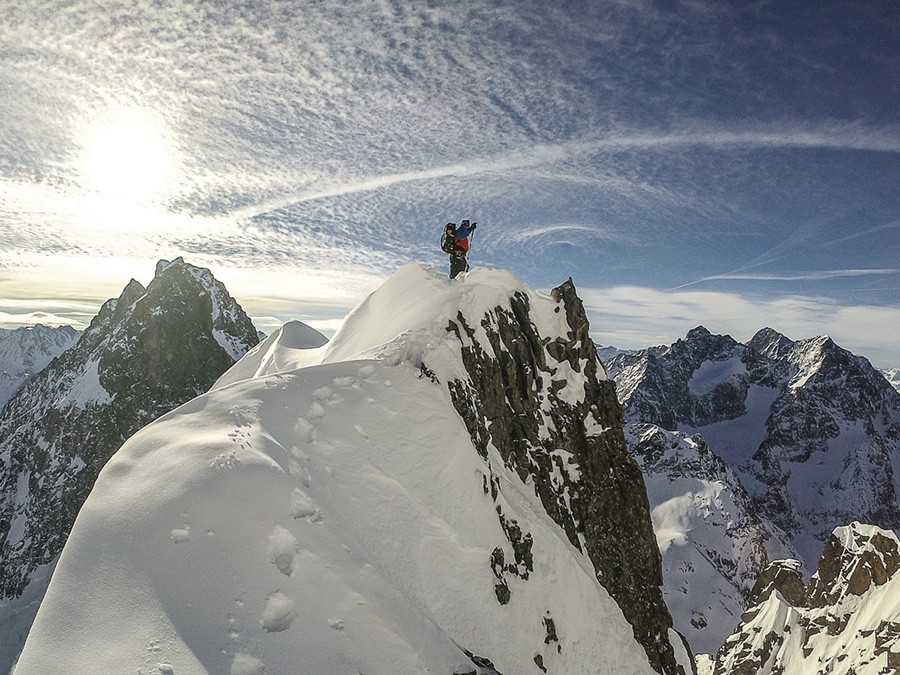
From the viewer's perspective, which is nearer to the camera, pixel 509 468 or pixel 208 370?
pixel 509 468

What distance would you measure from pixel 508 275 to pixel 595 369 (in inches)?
264

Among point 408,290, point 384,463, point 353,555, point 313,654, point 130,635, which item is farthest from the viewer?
point 408,290

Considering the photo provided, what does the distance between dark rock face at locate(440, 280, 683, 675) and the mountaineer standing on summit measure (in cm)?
374

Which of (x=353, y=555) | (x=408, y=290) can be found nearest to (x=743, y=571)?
(x=408, y=290)

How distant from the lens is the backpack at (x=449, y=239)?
25013 millimetres

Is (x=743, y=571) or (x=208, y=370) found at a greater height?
(x=208, y=370)

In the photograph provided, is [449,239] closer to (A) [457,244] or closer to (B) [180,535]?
(A) [457,244]

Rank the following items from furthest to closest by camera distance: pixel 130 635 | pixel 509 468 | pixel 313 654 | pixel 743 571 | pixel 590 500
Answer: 1. pixel 743 571
2. pixel 590 500
3. pixel 509 468
4. pixel 313 654
5. pixel 130 635

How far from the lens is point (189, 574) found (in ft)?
21.0

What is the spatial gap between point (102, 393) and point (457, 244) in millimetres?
113005

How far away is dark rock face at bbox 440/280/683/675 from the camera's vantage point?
18781 mm

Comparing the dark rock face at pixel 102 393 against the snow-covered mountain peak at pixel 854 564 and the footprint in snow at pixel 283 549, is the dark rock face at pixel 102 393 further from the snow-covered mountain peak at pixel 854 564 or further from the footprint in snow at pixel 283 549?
the snow-covered mountain peak at pixel 854 564

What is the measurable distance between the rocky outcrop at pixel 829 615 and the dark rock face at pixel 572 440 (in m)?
97.5

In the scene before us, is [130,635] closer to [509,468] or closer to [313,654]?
[313,654]
